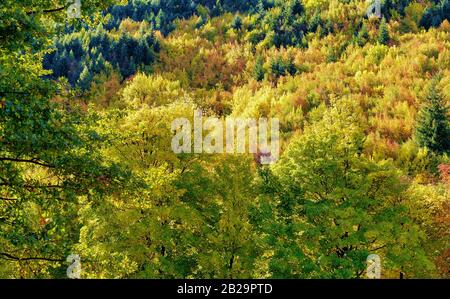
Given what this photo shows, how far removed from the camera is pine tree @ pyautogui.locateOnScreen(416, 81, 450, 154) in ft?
163

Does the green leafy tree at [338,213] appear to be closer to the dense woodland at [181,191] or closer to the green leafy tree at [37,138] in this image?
the dense woodland at [181,191]

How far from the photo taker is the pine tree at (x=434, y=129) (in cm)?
4962

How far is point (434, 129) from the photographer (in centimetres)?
4972

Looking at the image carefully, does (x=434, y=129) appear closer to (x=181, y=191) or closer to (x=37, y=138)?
(x=181, y=191)

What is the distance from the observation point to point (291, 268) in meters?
18.6

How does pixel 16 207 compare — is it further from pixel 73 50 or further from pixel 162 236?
pixel 73 50

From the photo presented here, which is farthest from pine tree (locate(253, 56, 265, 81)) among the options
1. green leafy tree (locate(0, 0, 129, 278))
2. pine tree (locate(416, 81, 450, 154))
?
green leafy tree (locate(0, 0, 129, 278))

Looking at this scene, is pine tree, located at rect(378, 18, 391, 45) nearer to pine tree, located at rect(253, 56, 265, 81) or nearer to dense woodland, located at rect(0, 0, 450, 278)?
pine tree, located at rect(253, 56, 265, 81)

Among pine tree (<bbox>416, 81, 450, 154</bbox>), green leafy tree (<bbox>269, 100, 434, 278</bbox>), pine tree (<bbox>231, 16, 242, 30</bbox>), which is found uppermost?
green leafy tree (<bbox>269, 100, 434, 278</bbox>)

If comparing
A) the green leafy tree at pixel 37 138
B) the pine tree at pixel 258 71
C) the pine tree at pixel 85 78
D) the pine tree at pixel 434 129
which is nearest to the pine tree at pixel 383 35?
the pine tree at pixel 258 71

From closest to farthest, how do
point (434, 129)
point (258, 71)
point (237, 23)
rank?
point (434, 129) < point (258, 71) < point (237, 23)

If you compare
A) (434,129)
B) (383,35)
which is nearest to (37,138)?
(434,129)

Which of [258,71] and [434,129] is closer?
[434,129]
